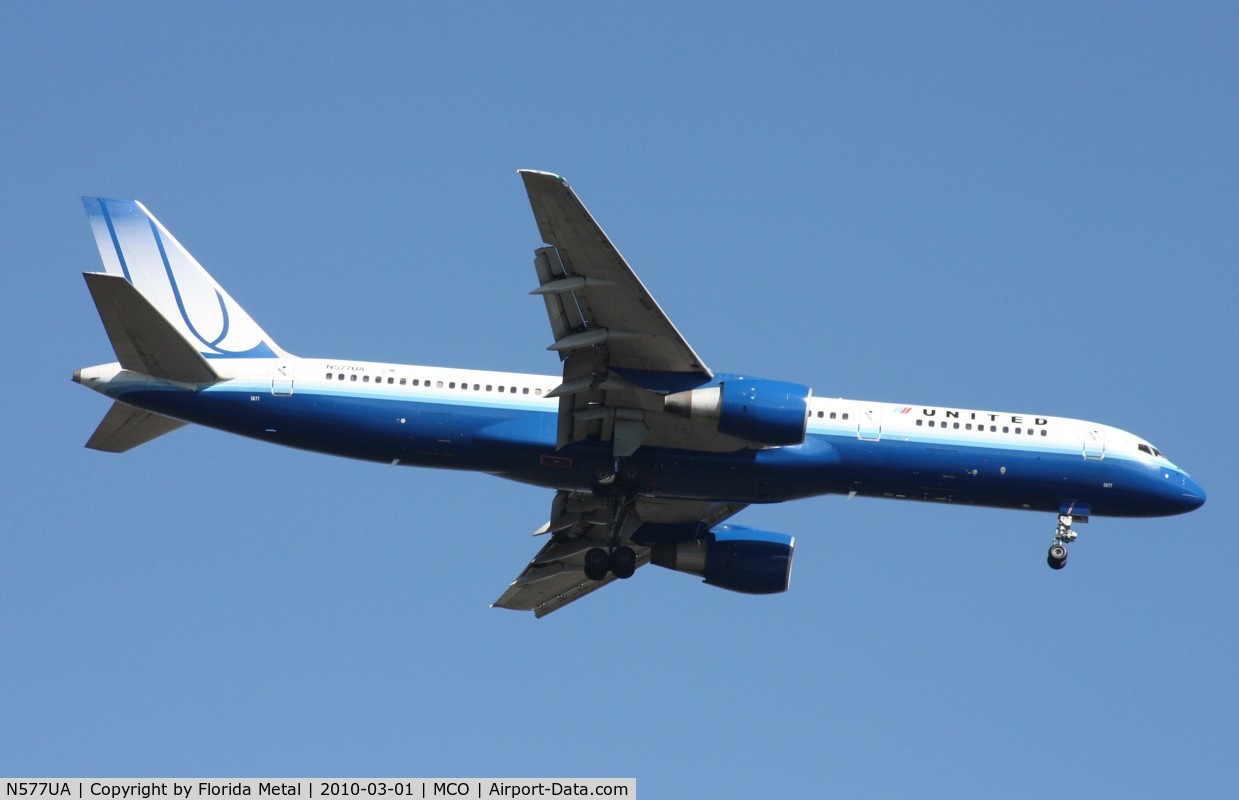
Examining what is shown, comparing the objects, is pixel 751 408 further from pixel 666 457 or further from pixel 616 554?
pixel 616 554

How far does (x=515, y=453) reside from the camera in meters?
41.3

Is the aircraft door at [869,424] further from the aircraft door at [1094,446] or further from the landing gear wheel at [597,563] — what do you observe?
the landing gear wheel at [597,563]

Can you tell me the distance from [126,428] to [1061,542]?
2351 cm

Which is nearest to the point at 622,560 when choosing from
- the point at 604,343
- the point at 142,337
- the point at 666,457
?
the point at 666,457

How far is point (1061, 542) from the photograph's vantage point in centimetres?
4309

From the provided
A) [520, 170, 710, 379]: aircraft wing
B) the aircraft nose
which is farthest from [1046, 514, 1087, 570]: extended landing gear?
[520, 170, 710, 379]: aircraft wing

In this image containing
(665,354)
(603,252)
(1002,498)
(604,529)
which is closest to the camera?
(603,252)

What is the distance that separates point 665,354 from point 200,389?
438 inches

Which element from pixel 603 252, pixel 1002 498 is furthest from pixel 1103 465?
pixel 603 252

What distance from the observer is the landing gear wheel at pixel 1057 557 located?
43125mm

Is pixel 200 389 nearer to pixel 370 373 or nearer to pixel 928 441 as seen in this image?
pixel 370 373

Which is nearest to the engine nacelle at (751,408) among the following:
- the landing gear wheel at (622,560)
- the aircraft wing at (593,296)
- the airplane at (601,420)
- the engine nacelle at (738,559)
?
the airplane at (601,420)

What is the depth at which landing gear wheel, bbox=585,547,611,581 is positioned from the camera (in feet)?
143

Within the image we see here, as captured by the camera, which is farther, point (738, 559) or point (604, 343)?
point (738, 559)
